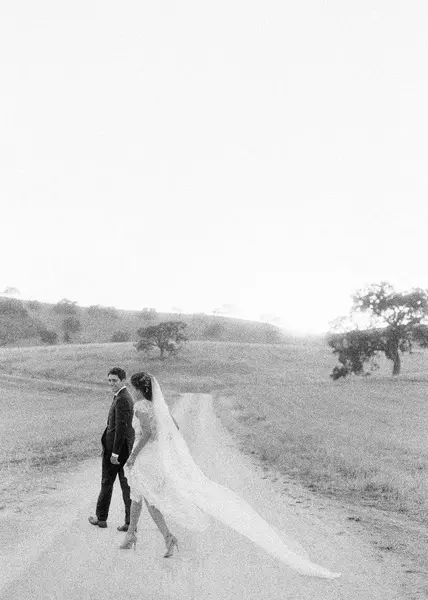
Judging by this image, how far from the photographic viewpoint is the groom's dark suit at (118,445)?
31.0ft

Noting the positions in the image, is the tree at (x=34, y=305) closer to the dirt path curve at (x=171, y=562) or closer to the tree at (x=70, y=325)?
the tree at (x=70, y=325)

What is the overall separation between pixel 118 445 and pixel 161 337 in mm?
87923

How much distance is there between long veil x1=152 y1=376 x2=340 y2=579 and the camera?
27.0 feet

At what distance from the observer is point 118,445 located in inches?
370

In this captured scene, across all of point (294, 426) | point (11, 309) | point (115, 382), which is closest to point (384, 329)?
point (294, 426)

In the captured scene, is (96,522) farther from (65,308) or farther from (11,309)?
(65,308)

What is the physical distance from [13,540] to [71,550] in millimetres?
1037

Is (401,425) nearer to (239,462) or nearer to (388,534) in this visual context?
(239,462)

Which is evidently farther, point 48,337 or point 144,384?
point 48,337

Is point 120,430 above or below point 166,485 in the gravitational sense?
above

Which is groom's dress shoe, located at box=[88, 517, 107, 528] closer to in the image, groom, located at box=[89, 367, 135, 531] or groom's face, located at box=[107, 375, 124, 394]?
groom, located at box=[89, 367, 135, 531]

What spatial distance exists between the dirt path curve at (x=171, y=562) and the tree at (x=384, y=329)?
182 feet

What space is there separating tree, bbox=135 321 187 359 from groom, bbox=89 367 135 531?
86.3m

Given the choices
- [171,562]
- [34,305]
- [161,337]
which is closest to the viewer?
[171,562]
